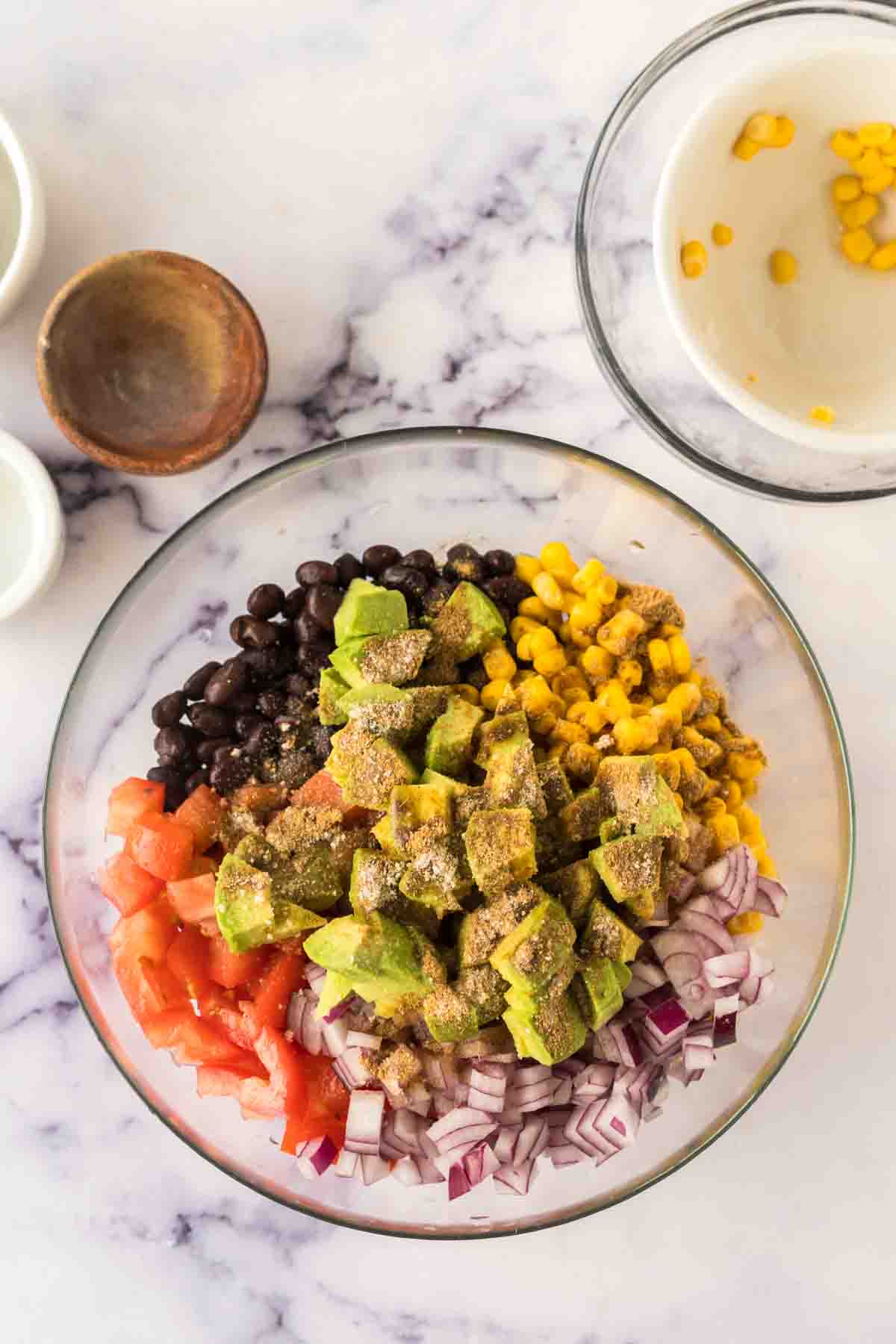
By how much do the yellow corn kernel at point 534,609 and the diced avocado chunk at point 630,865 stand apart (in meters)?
0.51

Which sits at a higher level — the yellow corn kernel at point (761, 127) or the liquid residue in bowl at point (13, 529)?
the yellow corn kernel at point (761, 127)

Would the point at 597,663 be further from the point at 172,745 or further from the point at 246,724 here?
the point at 172,745

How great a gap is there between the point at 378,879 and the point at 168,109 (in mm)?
1663

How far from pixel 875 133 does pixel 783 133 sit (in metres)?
0.18

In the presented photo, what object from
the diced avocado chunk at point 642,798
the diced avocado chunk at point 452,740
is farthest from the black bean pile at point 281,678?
the diced avocado chunk at point 642,798

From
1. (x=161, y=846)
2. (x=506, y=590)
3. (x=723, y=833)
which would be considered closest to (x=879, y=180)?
(x=506, y=590)

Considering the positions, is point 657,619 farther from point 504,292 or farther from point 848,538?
point 504,292

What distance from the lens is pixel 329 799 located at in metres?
2.04

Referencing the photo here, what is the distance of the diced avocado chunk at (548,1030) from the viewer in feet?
5.96

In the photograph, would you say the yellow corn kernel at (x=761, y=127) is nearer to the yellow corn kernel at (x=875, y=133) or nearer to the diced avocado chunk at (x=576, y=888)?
the yellow corn kernel at (x=875, y=133)

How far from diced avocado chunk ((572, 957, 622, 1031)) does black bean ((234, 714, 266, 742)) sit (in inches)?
28.9

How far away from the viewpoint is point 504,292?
2424 millimetres

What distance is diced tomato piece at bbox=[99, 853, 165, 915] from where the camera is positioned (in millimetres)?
2078

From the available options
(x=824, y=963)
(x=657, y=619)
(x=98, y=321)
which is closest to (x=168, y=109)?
(x=98, y=321)
